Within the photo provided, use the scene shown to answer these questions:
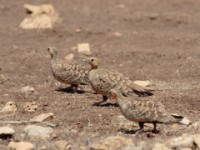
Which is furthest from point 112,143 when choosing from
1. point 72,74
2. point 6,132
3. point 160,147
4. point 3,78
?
point 3,78

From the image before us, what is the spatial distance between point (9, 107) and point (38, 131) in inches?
73.5

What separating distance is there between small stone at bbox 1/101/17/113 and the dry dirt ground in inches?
4.8

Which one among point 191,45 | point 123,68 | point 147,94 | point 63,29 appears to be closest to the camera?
point 147,94

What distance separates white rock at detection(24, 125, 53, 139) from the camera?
10.1 m

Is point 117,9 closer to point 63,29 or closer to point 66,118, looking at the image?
point 63,29

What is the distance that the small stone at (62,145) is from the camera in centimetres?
947

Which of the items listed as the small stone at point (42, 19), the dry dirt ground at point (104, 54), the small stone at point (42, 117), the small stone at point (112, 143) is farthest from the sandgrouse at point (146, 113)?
the small stone at point (42, 19)

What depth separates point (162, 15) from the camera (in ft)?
74.9

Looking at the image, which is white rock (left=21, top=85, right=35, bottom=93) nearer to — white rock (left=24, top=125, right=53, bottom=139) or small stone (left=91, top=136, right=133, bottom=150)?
white rock (left=24, top=125, right=53, bottom=139)

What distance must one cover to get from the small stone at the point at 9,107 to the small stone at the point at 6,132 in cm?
181

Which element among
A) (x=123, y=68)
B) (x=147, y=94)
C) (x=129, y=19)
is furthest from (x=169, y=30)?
(x=147, y=94)

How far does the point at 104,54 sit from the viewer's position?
1769 centimetres

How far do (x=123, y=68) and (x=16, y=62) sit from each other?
2505 mm

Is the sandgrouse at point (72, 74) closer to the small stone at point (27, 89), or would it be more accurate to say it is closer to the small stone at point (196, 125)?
the small stone at point (27, 89)
